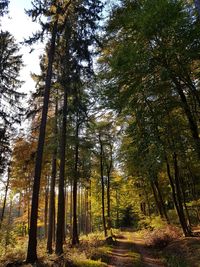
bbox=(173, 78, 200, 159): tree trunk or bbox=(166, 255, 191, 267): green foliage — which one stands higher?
bbox=(173, 78, 200, 159): tree trunk

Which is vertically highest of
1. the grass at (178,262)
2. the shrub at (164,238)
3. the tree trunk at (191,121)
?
the tree trunk at (191,121)

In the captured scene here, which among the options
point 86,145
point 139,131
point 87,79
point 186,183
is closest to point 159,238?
point 86,145

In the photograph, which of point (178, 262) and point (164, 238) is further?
point (164, 238)

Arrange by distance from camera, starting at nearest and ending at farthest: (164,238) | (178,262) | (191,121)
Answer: (178,262), (191,121), (164,238)

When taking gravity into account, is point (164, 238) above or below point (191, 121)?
below

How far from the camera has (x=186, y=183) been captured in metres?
28.9

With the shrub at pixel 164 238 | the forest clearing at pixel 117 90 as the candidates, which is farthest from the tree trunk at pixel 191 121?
the shrub at pixel 164 238

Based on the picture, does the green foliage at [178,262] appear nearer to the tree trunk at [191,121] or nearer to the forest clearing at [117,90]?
the forest clearing at [117,90]

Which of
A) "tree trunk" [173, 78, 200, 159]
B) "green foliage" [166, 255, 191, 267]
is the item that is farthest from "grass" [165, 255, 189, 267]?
"tree trunk" [173, 78, 200, 159]

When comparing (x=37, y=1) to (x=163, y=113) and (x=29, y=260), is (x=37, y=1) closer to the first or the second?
(x=163, y=113)

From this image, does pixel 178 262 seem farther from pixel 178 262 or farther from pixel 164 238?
pixel 164 238

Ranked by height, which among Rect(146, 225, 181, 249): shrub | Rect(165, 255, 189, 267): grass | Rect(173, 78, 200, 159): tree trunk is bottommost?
Rect(165, 255, 189, 267): grass

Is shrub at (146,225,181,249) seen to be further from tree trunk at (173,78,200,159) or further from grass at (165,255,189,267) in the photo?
tree trunk at (173,78,200,159)

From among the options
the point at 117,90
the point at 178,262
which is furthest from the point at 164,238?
the point at 117,90
